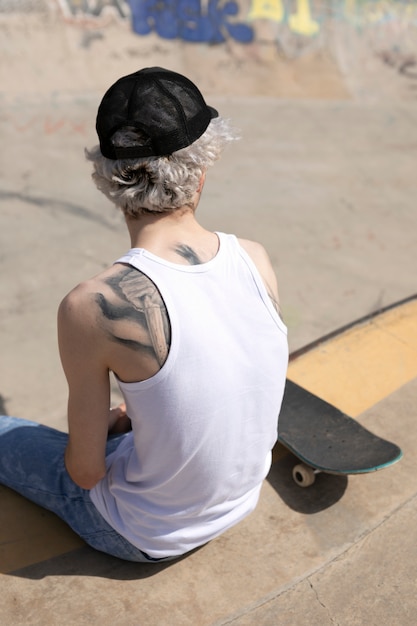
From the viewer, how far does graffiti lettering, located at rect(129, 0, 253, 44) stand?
770 cm

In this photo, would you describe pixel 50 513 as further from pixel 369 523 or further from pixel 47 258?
pixel 47 258

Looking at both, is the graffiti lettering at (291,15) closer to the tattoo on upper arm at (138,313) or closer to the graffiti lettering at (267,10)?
the graffiti lettering at (267,10)

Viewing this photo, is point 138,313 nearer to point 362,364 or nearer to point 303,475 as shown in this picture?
point 303,475

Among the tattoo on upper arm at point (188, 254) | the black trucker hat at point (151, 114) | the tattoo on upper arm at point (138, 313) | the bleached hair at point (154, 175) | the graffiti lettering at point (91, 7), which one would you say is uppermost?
the black trucker hat at point (151, 114)

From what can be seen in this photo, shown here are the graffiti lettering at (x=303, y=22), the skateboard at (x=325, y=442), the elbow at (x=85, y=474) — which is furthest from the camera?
the graffiti lettering at (x=303, y=22)

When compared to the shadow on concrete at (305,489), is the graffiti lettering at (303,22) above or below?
above

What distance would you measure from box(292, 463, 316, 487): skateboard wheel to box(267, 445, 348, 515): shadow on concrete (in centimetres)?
3

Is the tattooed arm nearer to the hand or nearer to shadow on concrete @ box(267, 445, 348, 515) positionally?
the hand

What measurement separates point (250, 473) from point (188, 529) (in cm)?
26

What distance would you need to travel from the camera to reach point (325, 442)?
2516 millimetres

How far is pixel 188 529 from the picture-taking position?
1888 mm

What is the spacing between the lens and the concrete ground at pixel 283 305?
199 centimetres

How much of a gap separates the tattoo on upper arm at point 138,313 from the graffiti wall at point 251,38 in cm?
599

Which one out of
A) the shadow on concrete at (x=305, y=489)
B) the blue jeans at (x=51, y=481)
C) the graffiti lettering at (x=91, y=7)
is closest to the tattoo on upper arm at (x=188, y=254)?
the blue jeans at (x=51, y=481)
